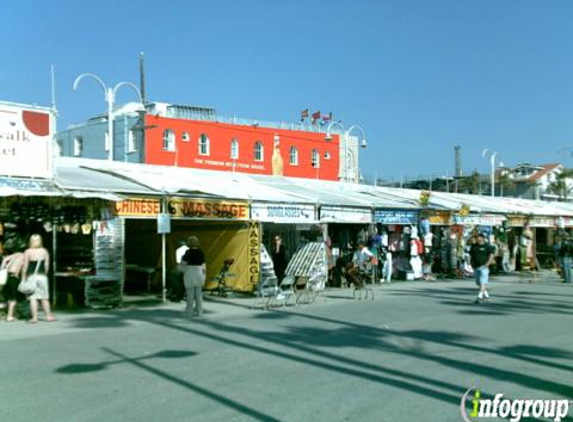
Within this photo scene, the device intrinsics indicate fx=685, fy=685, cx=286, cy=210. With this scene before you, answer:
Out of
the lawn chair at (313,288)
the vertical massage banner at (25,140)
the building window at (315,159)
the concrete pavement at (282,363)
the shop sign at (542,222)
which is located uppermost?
the building window at (315,159)

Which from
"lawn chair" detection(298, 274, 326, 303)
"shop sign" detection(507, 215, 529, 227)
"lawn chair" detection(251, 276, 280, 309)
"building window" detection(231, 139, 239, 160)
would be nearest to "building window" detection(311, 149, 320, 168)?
"building window" detection(231, 139, 239, 160)

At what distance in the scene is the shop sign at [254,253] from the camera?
19328 mm

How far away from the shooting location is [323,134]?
6894 centimetres

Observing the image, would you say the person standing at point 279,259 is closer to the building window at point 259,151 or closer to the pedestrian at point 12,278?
the pedestrian at point 12,278

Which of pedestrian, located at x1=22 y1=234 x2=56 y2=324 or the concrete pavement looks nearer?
the concrete pavement

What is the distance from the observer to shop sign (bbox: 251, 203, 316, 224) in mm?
19578

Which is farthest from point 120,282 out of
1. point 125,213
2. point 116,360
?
point 116,360

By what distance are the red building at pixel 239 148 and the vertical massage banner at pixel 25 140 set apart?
3447 cm

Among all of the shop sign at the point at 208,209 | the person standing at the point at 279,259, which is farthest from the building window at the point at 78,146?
Result: the shop sign at the point at 208,209

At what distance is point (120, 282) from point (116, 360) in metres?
7.24

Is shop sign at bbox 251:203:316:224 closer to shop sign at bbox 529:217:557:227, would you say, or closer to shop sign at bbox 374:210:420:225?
shop sign at bbox 374:210:420:225

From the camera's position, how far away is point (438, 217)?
87.7ft

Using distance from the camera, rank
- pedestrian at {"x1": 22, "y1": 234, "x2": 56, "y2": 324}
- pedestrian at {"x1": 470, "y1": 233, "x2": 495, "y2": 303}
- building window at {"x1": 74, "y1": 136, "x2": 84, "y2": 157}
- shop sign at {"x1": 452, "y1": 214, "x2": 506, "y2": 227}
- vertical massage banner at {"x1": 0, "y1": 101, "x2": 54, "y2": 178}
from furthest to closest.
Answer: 1. building window at {"x1": 74, "y1": 136, "x2": 84, "y2": 157}
2. shop sign at {"x1": 452, "y1": 214, "x2": 506, "y2": 227}
3. pedestrian at {"x1": 470, "y1": 233, "x2": 495, "y2": 303}
4. vertical massage banner at {"x1": 0, "y1": 101, "x2": 54, "y2": 178}
5. pedestrian at {"x1": 22, "y1": 234, "x2": 56, "y2": 324}

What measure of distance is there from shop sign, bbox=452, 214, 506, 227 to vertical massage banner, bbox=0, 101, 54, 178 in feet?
54.5
